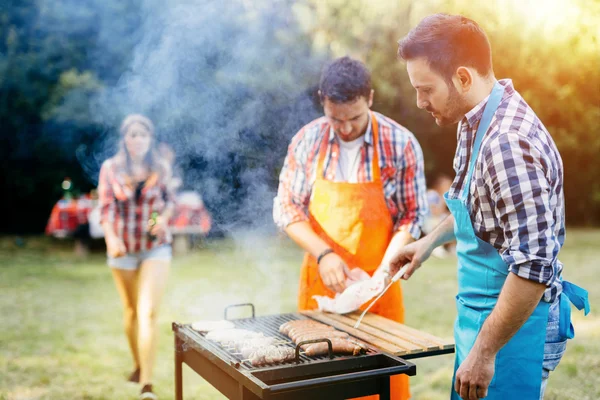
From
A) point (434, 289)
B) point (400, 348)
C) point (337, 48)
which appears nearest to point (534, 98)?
point (337, 48)

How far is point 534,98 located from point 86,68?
1029cm

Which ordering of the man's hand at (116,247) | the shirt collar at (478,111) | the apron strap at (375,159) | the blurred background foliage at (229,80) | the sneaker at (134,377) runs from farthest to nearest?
the sneaker at (134,377)
the man's hand at (116,247)
the blurred background foliage at (229,80)
the apron strap at (375,159)
the shirt collar at (478,111)

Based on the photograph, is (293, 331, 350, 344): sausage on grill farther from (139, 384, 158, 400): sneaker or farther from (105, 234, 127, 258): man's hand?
(105, 234, 127, 258): man's hand

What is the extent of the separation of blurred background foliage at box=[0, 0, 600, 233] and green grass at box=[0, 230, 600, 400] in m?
0.85

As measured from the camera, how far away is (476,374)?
6.36 ft

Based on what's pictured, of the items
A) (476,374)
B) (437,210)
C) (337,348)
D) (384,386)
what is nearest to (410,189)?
(337,348)

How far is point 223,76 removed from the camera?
5.19m

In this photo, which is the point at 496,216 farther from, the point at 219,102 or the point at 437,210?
the point at 437,210

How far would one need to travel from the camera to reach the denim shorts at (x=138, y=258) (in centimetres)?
505

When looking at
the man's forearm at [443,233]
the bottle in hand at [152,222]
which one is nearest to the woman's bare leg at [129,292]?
the bottle in hand at [152,222]

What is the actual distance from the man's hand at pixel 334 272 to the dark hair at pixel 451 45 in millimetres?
1350

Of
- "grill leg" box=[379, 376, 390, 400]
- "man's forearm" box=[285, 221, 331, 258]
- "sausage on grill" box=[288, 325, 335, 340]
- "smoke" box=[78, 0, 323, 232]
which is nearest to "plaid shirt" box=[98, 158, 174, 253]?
"smoke" box=[78, 0, 323, 232]

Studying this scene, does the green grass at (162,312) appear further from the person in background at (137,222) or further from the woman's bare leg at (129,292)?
the person in background at (137,222)

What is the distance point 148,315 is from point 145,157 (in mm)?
1429
